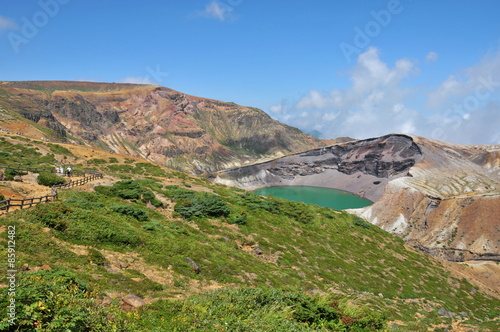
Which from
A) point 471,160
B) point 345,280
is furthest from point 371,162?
point 345,280

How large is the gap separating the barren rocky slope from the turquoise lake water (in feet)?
34.7

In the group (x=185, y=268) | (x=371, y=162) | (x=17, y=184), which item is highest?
(x=371, y=162)

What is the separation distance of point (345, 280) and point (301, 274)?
518cm

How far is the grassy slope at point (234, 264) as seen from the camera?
544 inches

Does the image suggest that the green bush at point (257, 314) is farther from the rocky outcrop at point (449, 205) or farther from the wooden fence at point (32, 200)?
the rocky outcrop at point (449, 205)

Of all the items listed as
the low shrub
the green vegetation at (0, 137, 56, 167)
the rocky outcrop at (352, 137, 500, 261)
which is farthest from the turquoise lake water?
the low shrub

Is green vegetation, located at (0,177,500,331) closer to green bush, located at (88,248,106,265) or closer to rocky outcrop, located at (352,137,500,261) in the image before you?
green bush, located at (88,248,106,265)

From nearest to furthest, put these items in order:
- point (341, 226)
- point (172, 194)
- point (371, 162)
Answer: point (172, 194)
point (341, 226)
point (371, 162)

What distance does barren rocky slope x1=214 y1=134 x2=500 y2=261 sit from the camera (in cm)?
7488

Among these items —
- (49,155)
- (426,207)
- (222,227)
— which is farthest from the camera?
(426,207)

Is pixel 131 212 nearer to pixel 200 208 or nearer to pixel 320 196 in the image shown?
pixel 200 208

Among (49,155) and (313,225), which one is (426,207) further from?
(49,155)

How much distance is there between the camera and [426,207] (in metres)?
93.7

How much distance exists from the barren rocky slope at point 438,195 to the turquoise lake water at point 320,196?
10578mm
